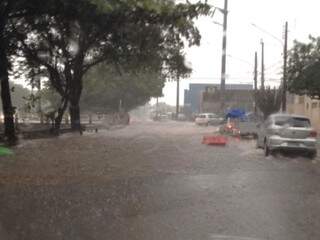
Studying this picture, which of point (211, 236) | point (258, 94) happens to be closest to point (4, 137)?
point (211, 236)

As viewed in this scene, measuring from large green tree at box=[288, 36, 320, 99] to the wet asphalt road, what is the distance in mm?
17986

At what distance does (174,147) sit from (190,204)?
15434mm

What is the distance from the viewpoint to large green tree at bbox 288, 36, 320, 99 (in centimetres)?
3728

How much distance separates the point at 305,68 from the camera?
39.3 metres

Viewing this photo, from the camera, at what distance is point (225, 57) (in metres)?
53.2

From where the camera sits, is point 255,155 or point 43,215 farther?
point 255,155

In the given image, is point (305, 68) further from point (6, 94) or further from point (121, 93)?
point (121, 93)

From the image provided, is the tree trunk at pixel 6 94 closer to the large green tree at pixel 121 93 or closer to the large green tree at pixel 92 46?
the large green tree at pixel 92 46

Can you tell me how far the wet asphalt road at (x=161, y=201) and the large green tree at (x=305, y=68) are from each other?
59.0 feet

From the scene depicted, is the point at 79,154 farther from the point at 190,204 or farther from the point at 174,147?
the point at 190,204

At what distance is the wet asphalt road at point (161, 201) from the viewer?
30.9 ft

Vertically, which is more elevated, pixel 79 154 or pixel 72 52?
pixel 72 52

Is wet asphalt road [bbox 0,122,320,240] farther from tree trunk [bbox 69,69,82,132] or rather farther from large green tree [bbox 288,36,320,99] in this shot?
tree trunk [bbox 69,69,82,132]

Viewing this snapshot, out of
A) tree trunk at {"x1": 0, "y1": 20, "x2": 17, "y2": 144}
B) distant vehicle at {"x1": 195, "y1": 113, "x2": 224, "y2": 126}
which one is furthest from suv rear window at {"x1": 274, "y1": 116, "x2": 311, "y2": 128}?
distant vehicle at {"x1": 195, "y1": 113, "x2": 224, "y2": 126}
